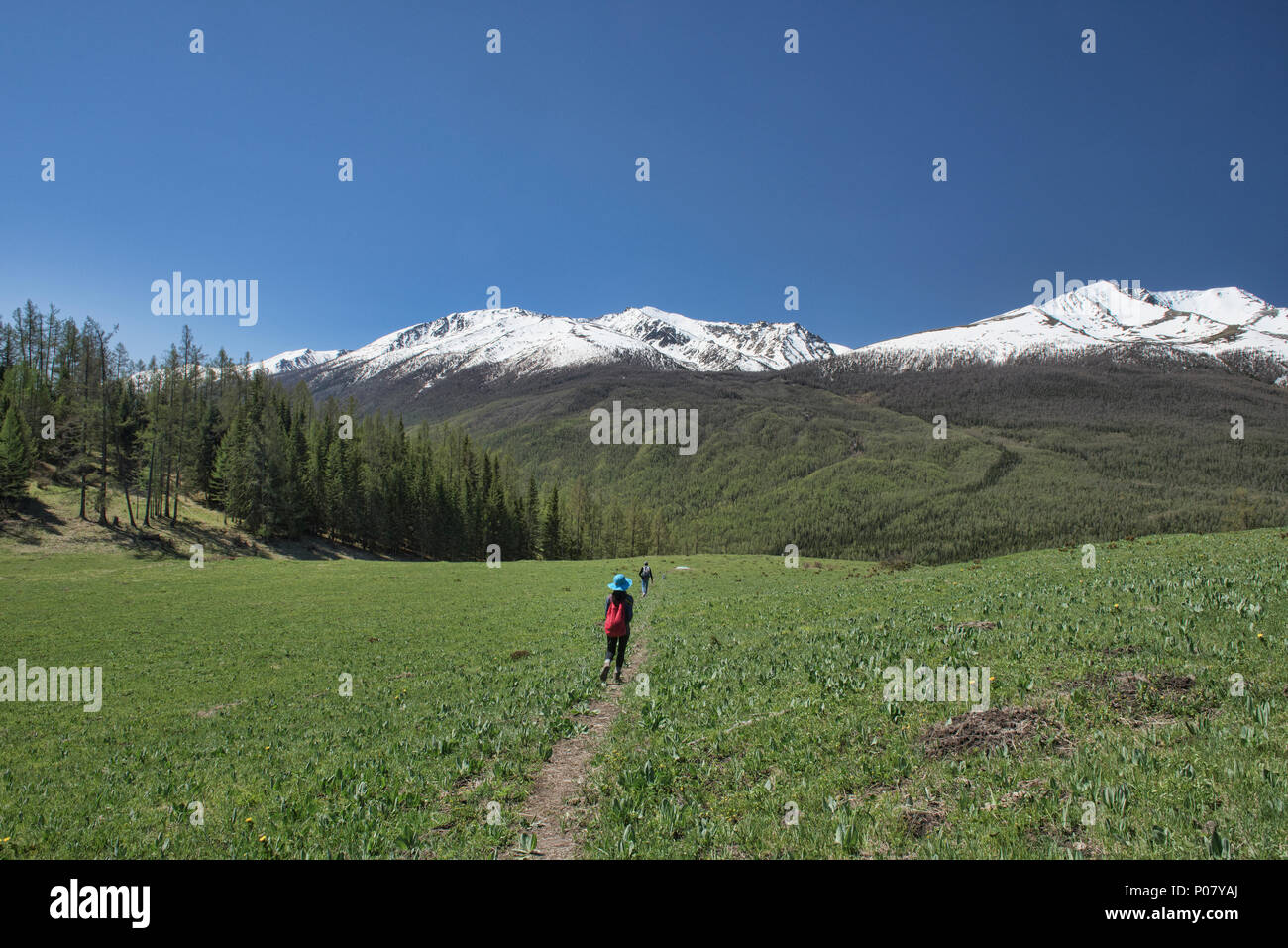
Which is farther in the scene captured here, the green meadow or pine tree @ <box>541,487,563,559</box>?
pine tree @ <box>541,487,563,559</box>

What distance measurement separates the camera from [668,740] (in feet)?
33.4

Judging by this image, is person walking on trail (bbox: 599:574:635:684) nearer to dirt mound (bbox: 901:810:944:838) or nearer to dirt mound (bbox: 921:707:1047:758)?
dirt mound (bbox: 921:707:1047:758)

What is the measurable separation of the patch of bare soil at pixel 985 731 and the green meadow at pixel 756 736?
0.15 ft

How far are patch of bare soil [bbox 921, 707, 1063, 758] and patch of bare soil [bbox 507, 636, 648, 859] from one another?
5364 millimetres

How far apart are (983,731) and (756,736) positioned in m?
3.50

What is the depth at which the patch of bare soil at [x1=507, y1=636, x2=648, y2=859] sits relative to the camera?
294 inches

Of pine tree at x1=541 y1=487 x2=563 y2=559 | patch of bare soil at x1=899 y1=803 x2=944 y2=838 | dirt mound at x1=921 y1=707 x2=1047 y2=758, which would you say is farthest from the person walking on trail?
pine tree at x1=541 y1=487 x2=563 y2=559

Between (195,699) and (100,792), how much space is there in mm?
8859

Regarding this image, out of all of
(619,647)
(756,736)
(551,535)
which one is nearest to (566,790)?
(756,736)

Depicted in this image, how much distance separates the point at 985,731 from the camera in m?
8.09

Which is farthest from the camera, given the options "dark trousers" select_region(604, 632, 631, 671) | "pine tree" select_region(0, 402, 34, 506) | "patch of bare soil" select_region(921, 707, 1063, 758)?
"pine tree" select_region(0, 402, 34, 506)

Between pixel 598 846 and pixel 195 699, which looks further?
pixel 195 699
